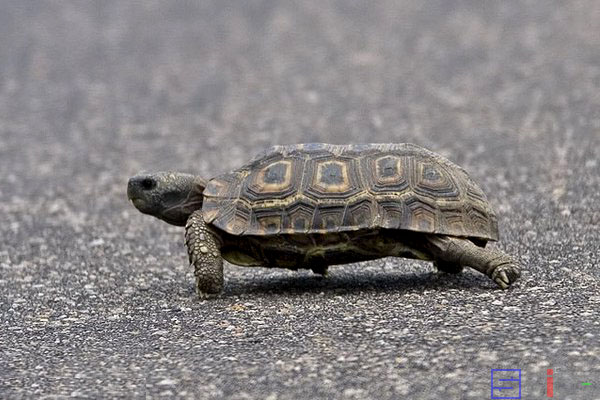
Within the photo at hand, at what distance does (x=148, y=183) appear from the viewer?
263 inches

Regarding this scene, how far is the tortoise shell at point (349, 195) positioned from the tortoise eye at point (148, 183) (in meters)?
0.54

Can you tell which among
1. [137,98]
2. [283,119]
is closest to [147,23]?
[137,98]

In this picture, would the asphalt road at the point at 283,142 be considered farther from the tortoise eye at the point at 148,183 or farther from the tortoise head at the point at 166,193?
the tortoise eye at the point at 148,183

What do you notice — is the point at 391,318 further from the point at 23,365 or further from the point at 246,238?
the point at 23,365

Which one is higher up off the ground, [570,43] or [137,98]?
[570,43]

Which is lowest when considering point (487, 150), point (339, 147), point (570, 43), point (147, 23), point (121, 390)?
point (121, 390)

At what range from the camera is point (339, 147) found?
6.26 m

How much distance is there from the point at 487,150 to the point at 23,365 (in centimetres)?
782

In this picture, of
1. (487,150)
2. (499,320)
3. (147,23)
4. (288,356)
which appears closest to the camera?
(288,356)

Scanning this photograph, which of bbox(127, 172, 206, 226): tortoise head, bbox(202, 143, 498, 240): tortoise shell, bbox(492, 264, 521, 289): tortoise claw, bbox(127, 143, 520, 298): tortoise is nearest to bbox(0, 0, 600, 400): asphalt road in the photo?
bbox(492, 264, 521, 289): tortoise claw

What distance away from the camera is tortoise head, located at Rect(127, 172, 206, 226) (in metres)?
6.66

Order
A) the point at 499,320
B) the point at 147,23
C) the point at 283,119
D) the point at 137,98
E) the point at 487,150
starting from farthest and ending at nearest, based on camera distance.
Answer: the point at 147,23, the point at 137,98, the point at 283,119, the point at 487,150, the point at 499,320
